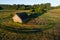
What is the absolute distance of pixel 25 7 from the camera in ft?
293

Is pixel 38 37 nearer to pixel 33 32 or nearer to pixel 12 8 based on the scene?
pixel 33 32

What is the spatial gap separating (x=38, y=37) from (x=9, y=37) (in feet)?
20.0

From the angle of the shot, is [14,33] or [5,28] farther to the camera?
[5,28]

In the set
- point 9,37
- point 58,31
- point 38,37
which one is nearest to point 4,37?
point 9,37

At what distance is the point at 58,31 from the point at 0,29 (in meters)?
13.6

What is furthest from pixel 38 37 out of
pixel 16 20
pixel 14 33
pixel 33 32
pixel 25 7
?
pixel 25 7

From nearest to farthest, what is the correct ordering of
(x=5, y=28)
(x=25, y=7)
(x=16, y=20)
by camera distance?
1. (x=5, y=28)
2. (x=16, y=20)
3. (x=25, y=7)

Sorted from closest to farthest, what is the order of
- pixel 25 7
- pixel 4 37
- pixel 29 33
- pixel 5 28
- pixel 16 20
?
pixel 4 37 < pixel 29 33 < pixel 5 28 < pixel 16 20 < pixel 25 7

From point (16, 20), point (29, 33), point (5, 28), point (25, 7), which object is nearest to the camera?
point (29, 33)

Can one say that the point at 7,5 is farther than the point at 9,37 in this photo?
Yes

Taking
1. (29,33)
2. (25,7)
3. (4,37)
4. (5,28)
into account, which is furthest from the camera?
(25,7)

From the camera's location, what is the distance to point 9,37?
105 feet

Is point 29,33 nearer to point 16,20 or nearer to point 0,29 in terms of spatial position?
point 0,29

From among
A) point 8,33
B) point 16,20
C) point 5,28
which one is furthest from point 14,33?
point 16,20
